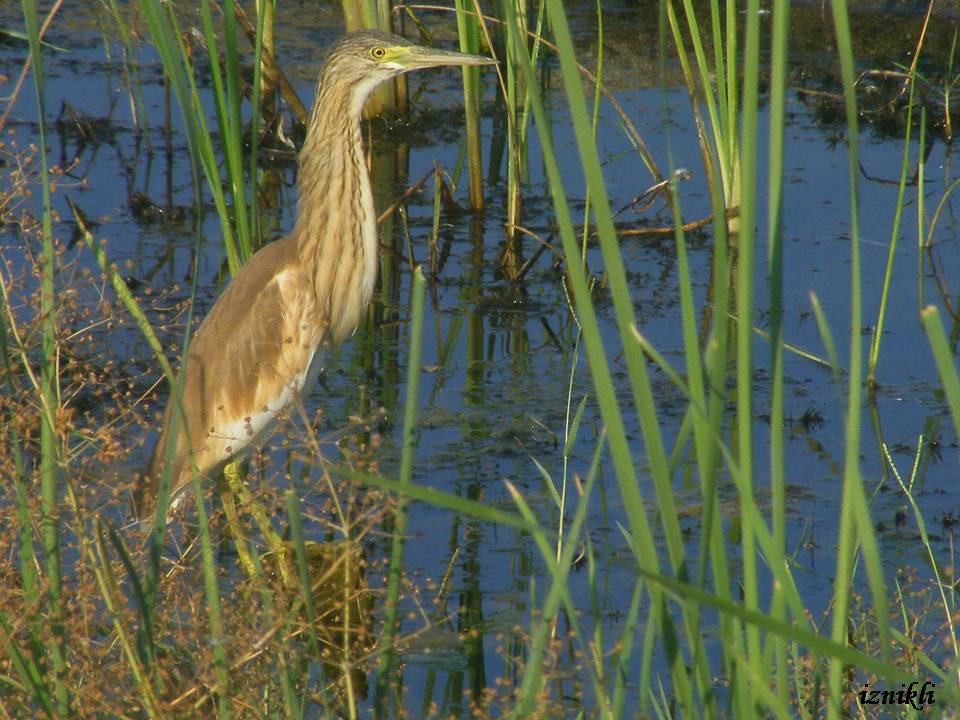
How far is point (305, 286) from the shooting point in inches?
131

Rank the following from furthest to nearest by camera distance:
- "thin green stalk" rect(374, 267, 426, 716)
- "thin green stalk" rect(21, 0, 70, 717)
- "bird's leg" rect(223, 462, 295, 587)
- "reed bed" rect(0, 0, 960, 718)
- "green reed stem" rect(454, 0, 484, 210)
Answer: "green reed stem" rect(454, 0, 484, 210) → "bird's leg" rect(223, 462, 295, 587) → "thin green stalk" rect(21, 0, 70, 717) → "thin green stalk" rect(374, 267, 426, 716) → "reed bed" rect(0, 0, 960, 718)

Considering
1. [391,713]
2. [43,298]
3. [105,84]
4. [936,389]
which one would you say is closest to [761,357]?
[936,389]

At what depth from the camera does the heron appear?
3287 millimetres

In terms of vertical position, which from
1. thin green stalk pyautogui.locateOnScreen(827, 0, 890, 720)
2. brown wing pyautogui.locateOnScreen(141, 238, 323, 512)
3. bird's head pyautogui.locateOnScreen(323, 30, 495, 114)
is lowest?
brown wing pyautogui.locateOnScreen(141, 238, 323, 512)

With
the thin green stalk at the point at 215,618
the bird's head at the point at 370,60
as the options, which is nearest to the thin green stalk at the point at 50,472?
the thin green stalk at the point at 215,618

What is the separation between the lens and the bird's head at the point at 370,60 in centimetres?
341

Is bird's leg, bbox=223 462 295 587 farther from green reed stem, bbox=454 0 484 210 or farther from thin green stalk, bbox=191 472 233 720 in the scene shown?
green reed stem, bbox=454 0 484 210

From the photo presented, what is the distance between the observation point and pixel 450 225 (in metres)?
5.17

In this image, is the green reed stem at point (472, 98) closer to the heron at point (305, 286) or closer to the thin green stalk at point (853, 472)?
the heron at point (305, 286)

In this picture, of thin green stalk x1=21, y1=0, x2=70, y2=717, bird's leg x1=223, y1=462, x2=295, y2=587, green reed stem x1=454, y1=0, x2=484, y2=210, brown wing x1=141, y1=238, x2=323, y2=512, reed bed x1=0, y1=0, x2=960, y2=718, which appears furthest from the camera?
green reed stem x1=454, y1=0, x2=484, y2=210

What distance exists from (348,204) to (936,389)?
5.68ft

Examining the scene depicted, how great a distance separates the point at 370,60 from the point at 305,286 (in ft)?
1.94

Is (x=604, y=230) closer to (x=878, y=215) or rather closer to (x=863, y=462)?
(x=863, y=462)

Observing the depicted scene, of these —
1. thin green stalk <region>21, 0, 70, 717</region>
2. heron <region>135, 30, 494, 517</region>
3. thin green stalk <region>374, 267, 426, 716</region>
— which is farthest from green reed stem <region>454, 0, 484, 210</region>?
thin green stalk <region>374, 267, 426, 716</region>
